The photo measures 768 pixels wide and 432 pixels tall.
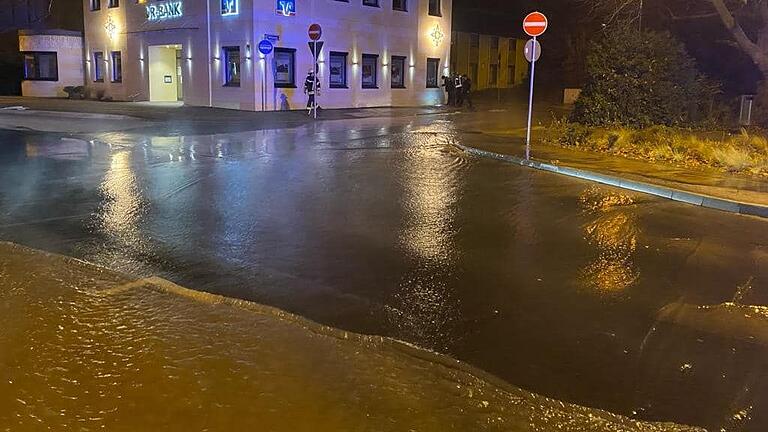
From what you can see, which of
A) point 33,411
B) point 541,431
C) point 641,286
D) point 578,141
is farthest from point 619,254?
point 578,141

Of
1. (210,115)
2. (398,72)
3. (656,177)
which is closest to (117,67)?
(210,115)

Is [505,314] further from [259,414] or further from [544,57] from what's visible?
[544,57]

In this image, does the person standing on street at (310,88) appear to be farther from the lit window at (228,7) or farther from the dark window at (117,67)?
the dark window at (117,67)

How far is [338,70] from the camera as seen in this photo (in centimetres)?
3362

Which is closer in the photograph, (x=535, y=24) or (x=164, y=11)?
(x=535, y=24)

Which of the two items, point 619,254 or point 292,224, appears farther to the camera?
point 292,224

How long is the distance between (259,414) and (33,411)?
4.21 feet

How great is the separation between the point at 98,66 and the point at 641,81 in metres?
32.4

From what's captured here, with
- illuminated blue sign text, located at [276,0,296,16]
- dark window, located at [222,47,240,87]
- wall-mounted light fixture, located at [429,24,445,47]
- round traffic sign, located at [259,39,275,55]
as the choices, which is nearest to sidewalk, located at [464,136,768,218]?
round traffic sign, located at [259,39,275,55]

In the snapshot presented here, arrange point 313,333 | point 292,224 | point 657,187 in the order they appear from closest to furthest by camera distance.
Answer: point 313,333 → point 292,224 → point 657,187

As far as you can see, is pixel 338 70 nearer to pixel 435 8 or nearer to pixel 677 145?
pixel 435 8

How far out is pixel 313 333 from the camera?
503 cm

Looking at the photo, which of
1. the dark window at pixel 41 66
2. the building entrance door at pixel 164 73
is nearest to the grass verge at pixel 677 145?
the building entrance door at pixel 164 73

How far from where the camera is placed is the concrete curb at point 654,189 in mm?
10117
